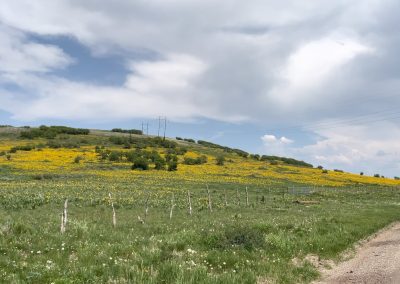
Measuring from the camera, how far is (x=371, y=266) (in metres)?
15.2

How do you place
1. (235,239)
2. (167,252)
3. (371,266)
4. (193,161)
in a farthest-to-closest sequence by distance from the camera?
(193,161) → (235,239) → (371,266) → (167,252)

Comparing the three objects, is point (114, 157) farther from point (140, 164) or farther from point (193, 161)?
point (193, 161)

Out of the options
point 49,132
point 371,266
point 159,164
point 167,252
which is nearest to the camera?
point 167,252

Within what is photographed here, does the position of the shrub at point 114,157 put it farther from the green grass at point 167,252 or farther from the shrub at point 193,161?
the green grass at point 167,252

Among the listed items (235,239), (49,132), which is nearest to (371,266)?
(235,239)

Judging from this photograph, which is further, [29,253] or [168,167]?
[168,167]

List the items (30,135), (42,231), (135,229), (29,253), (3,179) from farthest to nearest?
(30,135) < (3,179) < (135,229) < (42,231) < (29,253)

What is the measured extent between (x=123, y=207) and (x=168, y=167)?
52094mm

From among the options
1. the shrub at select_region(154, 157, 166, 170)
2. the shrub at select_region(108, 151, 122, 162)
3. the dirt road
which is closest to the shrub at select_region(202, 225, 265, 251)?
the dirt road

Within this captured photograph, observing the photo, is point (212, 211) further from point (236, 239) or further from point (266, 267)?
point (266, 267)

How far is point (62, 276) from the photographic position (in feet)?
35.7

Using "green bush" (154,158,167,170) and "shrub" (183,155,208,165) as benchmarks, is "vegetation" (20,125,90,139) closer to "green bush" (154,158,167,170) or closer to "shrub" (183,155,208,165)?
"shrub" (183,155,208,165)

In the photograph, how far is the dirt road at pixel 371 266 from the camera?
1326cm

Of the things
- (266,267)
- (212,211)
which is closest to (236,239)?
(266,267)
